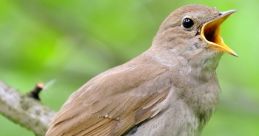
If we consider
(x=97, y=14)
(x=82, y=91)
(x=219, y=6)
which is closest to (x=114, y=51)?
(x=97, y=14)

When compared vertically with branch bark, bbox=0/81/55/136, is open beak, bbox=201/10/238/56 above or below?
below

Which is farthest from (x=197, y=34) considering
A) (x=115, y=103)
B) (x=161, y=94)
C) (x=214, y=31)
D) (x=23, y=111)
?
(x=23, y=111)

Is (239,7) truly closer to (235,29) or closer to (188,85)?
(235,29)

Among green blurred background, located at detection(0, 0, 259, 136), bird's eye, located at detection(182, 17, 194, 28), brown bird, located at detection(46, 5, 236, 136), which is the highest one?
green blurred background, located at detection(0, 0, 259, 136)

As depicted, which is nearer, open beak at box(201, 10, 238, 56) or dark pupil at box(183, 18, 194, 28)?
open beak at box(201, 10, 238, 56)

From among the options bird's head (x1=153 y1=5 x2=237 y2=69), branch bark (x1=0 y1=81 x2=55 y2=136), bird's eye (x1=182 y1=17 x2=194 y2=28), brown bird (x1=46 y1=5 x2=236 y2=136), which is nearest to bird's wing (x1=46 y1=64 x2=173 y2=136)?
brown bird (x1=46 y1=5 x2=236 y2=136)

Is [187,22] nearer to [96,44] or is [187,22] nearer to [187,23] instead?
[187,23]

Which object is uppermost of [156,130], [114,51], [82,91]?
[114,51]

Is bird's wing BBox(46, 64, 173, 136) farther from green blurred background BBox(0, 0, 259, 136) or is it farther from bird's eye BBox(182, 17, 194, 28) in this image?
green blurred background BBox(0, 0, 259, 136)
